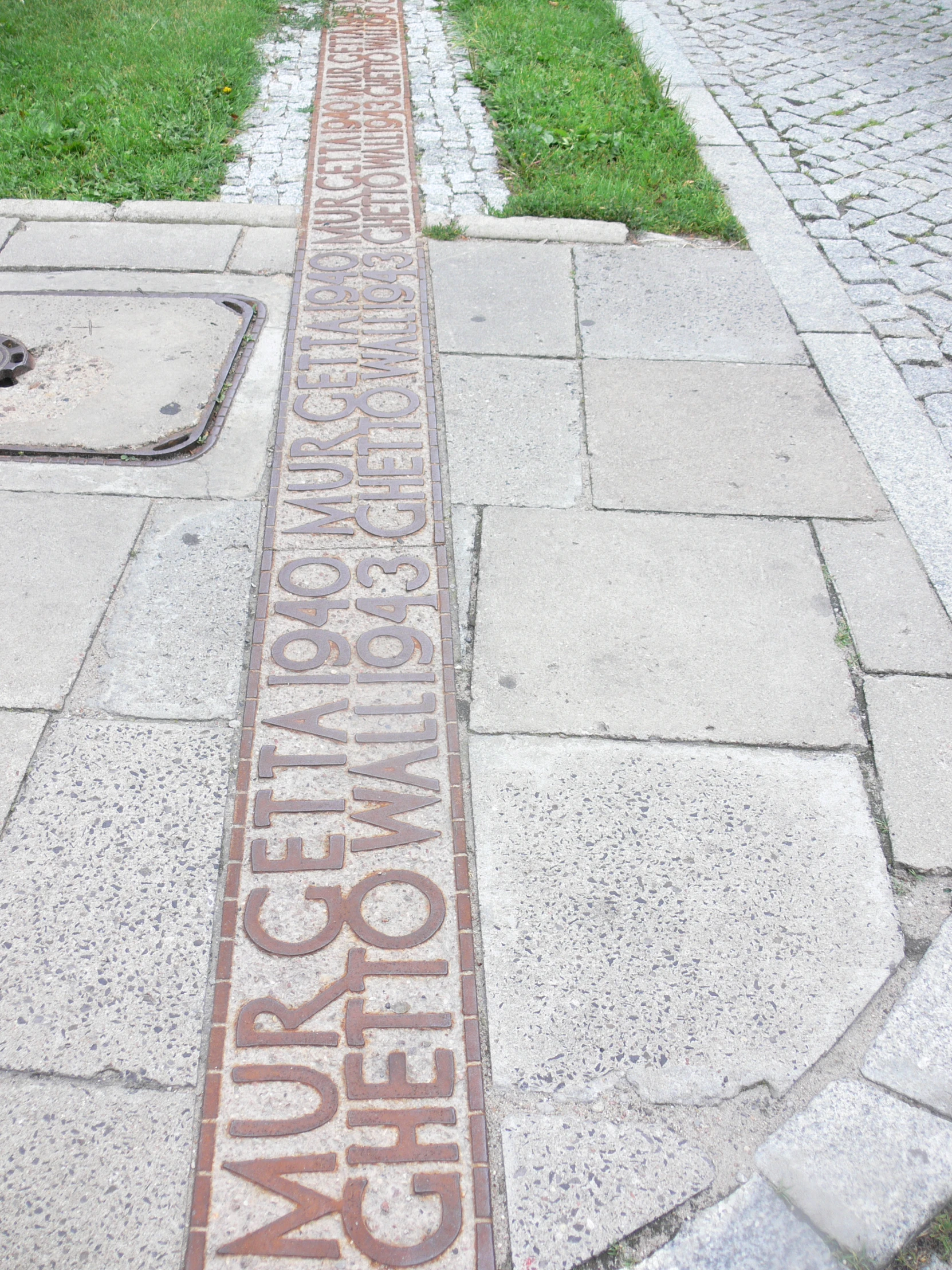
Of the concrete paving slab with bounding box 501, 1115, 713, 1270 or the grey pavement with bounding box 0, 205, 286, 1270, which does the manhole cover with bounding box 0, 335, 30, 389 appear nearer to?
the grey pavement with bounding box 0, 205, 286, 1270

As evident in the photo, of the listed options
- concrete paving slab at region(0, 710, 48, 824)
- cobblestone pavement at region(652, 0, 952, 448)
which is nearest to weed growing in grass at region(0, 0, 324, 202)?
cobblestone pavement at region(652, 0, 952, 448)

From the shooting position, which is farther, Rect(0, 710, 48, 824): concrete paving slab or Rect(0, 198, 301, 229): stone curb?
Rect(0, 198, 301, 229): stone curb

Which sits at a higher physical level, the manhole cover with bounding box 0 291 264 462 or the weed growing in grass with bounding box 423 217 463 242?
the weed growing in grass with bounding box 423 217 463 242

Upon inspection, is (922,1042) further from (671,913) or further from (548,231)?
(548,231)

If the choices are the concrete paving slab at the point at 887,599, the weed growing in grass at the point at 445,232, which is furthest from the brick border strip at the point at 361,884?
the concrete paving slab at the point at 887,599

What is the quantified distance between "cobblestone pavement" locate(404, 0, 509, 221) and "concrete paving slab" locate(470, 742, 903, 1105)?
11.9ft

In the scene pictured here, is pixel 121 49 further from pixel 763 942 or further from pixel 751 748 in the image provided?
pixel 763 942

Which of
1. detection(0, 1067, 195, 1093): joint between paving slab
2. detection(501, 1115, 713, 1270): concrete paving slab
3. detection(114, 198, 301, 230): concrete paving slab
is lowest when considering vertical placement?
detection(501, 1115, 713, 1270): concrete paving slab

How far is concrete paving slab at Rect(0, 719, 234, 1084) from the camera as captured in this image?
1.97 metres

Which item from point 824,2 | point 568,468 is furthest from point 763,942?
point 824,2

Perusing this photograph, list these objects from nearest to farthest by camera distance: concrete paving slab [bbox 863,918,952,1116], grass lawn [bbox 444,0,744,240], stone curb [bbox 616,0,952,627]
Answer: concrete paving slab [bbox 863,918,952,1116] → stone curb [bbox 616,0,952,627] → grass lawn [bbox 444,0,744,240]

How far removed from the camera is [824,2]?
845cm

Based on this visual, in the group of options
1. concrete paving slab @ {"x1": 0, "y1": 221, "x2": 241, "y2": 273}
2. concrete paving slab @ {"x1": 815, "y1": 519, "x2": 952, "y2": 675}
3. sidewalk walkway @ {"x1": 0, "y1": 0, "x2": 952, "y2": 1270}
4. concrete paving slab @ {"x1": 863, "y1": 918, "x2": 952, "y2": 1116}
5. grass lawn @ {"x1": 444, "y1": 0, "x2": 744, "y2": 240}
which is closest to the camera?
sidewalk walkway @ {"x1": 0, "y1": 0, "x2": 952, "y2": 1270}

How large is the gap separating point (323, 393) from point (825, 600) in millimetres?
2075
